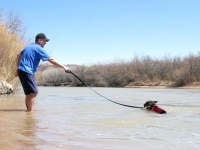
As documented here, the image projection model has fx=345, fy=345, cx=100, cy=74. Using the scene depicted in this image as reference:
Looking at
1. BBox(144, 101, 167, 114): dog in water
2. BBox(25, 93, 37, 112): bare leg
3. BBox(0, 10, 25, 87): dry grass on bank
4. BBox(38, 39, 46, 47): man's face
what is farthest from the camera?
BBox(0, 10, 25, 87): dry grass on bank

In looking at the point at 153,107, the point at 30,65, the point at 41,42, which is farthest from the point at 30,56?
the point at 153,107

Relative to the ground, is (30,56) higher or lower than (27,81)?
higher

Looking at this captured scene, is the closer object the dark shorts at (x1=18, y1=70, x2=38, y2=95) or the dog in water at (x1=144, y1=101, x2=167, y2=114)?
the dark shorts at (x1=18, y1=70, x2=38, y2=95)

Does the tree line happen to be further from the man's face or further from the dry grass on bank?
the man's face

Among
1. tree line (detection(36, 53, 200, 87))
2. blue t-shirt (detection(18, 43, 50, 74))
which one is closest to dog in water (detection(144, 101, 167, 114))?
blue t-shirt (detection(18, 43, 50, 74))

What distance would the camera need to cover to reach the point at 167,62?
206 feet

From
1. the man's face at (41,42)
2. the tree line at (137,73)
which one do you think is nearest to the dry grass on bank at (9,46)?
the man's face at (41,42)

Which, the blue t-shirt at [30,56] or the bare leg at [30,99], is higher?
the blue t-shirt at [30,56]

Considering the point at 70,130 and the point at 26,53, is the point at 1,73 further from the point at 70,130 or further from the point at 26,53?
the point at 70,130

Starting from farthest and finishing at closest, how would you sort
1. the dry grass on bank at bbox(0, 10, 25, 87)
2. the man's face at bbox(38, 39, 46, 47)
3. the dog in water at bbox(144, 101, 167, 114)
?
the dry grass on bank at bbox(0, 10, 25, 87) → the dog in water at bbox(144, 101, 167, 114) → the man's face at bbox(38, 39, 46, 47)

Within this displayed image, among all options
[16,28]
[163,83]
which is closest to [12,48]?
[16,28]

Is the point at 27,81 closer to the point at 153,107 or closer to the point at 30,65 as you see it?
the point at 30,65

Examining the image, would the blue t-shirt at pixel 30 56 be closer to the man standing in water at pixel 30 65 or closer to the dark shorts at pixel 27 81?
the man standing in water at pixel 30 65

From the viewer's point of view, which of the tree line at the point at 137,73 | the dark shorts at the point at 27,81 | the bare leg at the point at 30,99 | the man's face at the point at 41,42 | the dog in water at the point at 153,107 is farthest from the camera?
the tree line at the point at 137,73
